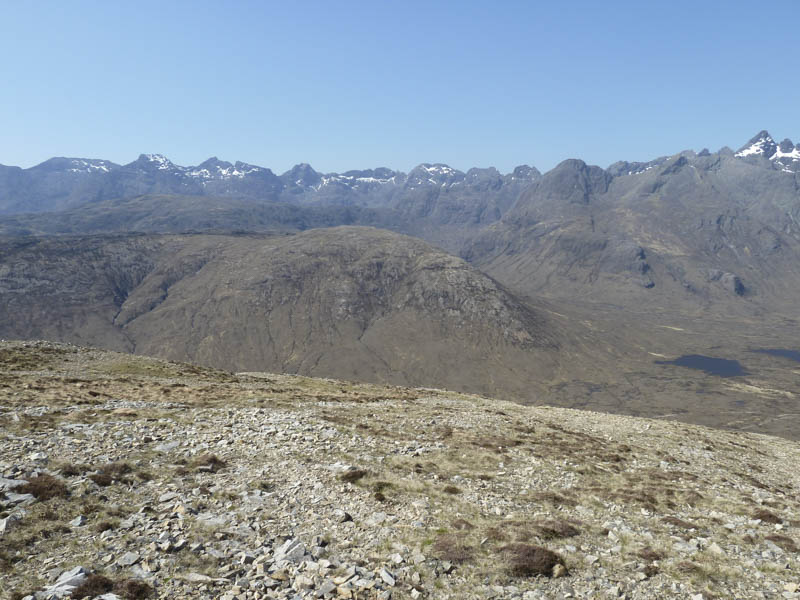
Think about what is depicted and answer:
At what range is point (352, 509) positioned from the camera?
877 inches

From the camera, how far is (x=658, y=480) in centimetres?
3325

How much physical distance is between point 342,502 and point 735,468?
1518 inches

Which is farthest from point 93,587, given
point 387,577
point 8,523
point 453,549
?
point 453,549

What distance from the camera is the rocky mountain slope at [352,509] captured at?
54.1 feet

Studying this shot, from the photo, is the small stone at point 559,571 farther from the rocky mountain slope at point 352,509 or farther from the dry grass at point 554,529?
the dry grass at point 554,529

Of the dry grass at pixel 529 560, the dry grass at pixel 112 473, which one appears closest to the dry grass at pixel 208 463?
the dry grass at pixel 112 473

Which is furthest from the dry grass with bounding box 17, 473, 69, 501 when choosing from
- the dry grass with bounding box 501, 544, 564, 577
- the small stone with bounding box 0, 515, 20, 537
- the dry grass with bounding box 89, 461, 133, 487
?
the dry grass with bounding box 501, 544, 564, 577

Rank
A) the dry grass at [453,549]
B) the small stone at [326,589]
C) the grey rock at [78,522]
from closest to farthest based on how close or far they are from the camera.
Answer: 1. the small stone at [326,589]
2. the dry grass at [453,549]
3. the grey rock at [78,522]

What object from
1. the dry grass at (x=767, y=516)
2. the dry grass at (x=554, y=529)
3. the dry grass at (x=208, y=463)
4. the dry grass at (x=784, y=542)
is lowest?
the dry grass at (x=767, y=516)

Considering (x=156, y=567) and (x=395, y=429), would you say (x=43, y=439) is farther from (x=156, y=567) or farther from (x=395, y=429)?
(x=395, y=429)

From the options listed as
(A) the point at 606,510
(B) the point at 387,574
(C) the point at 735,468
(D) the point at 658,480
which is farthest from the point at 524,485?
(C) the point at 735,468

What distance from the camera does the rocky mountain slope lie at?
16484mm

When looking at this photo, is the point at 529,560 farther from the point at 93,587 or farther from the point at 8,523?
the point at 8,523

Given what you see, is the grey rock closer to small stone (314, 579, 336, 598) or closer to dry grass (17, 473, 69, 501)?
dry grass (17, 473, 69, 501)
